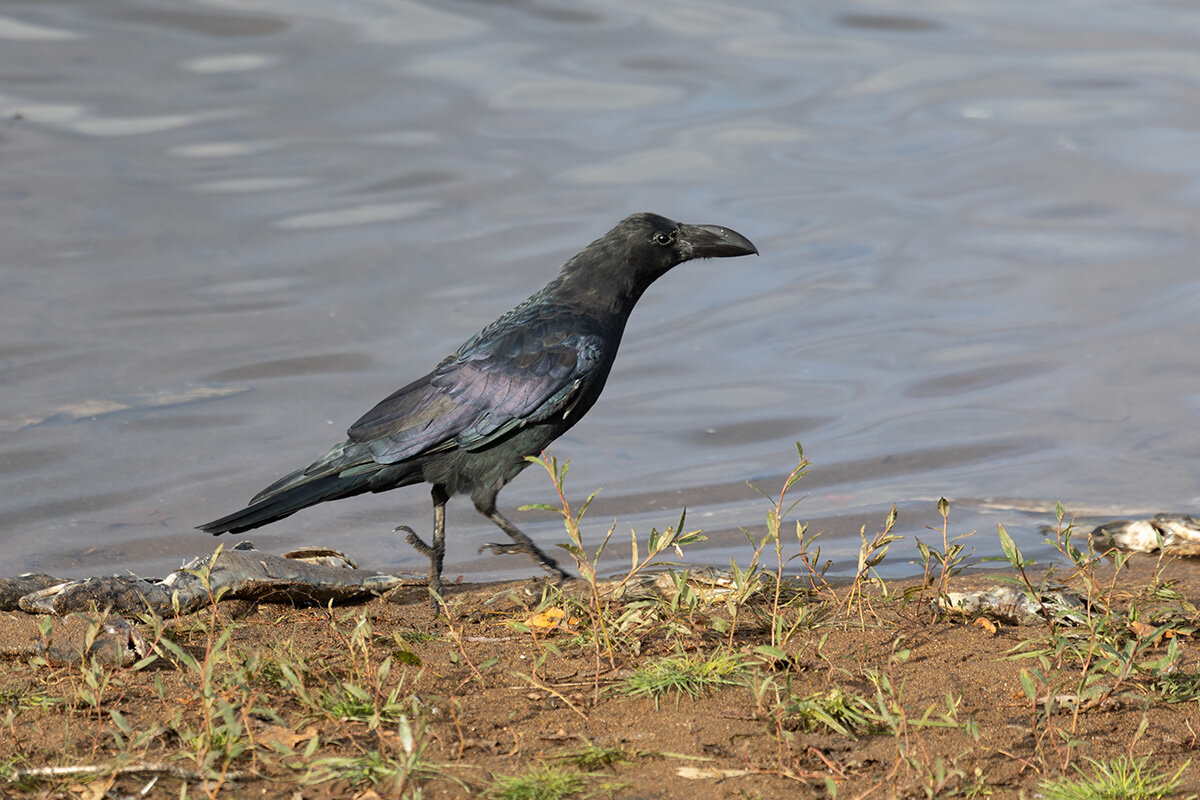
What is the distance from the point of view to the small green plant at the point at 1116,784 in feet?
8.87

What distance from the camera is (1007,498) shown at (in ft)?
24.0

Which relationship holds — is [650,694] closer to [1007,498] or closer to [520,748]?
[520,748]

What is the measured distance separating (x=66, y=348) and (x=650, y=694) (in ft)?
25.2

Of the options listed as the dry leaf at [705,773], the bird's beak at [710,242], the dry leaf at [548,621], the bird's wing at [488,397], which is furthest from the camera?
the bird's beak at [710,242]

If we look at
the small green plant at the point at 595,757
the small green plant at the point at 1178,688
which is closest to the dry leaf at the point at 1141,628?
the small green plant at the point at 1178,688

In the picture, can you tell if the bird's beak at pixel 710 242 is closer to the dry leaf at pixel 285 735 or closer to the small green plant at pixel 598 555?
the small green plant at pixel 598 555

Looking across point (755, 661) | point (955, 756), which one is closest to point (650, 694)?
point (755, 661)

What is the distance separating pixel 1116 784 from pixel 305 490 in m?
3.35

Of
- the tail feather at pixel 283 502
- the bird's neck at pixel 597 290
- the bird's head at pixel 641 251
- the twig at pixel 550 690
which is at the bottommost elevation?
the tail feather at pixel 283 502

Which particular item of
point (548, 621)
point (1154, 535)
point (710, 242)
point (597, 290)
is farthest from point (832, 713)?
point (1154, 535)

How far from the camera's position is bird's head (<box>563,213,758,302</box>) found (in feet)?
18.5

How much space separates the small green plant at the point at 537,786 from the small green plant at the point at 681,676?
50 centimetres

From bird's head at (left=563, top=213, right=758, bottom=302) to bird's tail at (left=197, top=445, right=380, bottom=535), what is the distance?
1.31m

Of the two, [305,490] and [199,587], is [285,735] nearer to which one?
[199,587]
